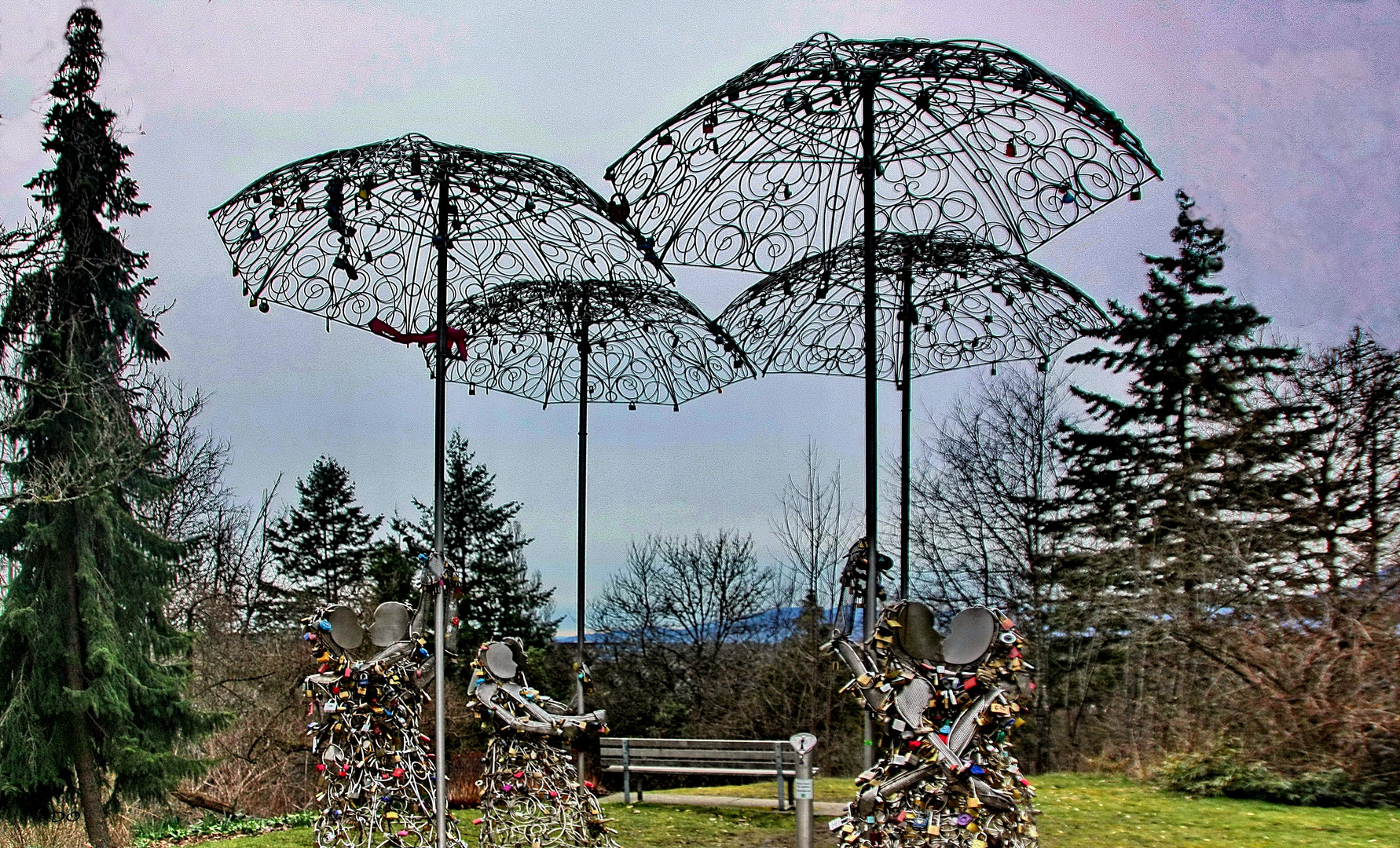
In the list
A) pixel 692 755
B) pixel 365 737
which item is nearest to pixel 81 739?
pixel 692 755

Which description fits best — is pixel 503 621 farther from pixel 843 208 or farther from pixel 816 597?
pixel 843 208

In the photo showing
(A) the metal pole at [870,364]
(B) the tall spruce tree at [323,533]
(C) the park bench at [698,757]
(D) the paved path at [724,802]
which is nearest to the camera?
(A) the metal pole at [870,364]

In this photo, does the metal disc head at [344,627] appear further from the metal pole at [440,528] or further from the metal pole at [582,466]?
the metal pole at [582,466]

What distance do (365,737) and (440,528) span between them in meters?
1.20

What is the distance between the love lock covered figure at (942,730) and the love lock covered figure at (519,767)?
6.61 feet

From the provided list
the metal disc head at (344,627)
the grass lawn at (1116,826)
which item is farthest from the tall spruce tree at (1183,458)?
the metal disc head at (344,627)

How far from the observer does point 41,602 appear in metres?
10.8

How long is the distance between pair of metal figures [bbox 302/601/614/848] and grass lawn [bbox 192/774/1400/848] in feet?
4.58

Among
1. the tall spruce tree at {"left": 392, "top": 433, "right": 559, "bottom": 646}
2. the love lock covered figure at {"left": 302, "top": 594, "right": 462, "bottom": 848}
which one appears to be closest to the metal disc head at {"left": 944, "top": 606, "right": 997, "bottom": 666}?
the love lock covered figure at {"left": 302, "top": 594, "right": 462, "bottom": 848}

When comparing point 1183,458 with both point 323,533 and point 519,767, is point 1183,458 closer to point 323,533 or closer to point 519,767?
point 519,767

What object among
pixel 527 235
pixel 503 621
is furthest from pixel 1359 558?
pixel 503 621

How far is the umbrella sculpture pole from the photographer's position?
5.07 meters

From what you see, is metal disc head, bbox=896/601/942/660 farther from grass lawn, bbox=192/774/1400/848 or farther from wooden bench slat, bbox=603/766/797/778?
wooden bench slat, bbox=603/766/797/778

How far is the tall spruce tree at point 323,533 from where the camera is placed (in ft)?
75.3
